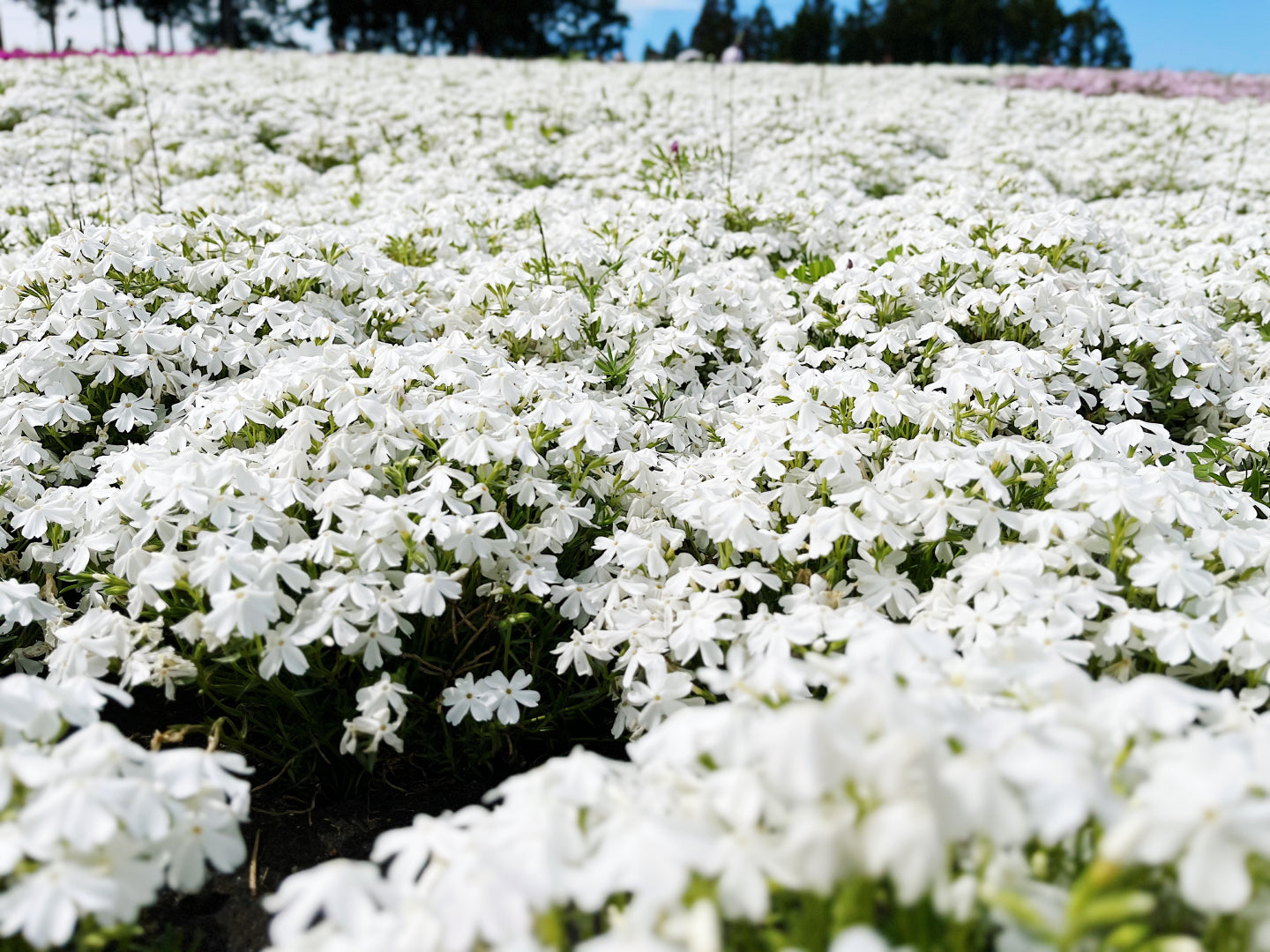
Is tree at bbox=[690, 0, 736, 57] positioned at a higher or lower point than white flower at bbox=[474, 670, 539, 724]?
higher

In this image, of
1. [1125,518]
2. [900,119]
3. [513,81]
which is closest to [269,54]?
[513,81]

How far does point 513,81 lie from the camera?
1287cm

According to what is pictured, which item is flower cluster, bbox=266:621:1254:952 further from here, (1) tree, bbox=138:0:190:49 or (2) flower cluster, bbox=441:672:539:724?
(1) tree, bbox=138:0:190:49

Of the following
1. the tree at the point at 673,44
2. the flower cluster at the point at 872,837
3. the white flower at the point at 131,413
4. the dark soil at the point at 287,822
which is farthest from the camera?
the tree at the point at 673,44

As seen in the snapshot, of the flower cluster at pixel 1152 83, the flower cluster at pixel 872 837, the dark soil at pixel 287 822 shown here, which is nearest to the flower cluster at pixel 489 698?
the dark soil at pixel 287 822

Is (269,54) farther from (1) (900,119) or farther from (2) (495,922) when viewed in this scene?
(2) (495,922)

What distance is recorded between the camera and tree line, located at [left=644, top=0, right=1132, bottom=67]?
149 ft

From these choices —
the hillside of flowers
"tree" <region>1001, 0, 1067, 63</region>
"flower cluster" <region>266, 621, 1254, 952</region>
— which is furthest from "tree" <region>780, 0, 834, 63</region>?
"flower cluster" <region>266, 621, 1254, 952</region>

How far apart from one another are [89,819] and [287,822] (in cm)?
118

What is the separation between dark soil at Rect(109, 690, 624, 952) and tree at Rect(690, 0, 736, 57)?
4378cm

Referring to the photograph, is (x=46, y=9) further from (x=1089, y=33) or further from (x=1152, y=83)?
(x=1089, y=33)

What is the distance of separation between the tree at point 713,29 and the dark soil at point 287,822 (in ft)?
144

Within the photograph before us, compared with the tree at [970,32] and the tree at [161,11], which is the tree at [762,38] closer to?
the tree at [970,32]

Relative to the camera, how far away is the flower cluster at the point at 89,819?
1.36m
